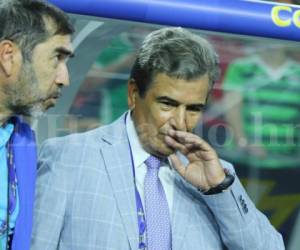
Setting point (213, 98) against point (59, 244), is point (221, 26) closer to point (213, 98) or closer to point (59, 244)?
point (213, 98)

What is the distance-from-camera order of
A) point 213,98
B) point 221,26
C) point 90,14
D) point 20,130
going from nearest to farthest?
point 20,130 → point 90,14 → point 221,26 → point 213,98

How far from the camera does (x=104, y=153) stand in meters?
1.83

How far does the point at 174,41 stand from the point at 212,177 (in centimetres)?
32

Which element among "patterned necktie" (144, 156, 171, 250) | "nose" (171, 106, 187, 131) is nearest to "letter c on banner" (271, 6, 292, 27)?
"nose" (171, 106, 187, 131)

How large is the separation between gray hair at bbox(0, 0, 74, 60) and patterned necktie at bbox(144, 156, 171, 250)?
0.41m

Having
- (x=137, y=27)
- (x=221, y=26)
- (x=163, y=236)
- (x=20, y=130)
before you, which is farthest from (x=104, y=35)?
(x=163, y=236)

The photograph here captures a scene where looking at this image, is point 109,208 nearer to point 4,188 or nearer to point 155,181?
point 155,181

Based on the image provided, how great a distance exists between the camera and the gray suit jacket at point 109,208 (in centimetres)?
175

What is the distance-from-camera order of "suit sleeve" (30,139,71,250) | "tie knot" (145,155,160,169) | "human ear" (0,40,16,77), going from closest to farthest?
"human ear" (0,40,16,77), "suit sleeve" (30,139,71,250), "tie knot" (145,155,160,169)

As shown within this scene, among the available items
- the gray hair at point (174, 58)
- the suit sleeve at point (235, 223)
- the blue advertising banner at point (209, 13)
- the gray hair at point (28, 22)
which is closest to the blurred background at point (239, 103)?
the blue advertising banner at point (209, 13)

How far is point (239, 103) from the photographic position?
241 centimetres

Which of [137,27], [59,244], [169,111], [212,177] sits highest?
[137,27]

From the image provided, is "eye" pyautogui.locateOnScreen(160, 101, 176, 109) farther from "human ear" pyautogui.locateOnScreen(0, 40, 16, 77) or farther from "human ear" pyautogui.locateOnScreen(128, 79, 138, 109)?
"human ear" pyautogui.locateOnScreen(0, 40, 16, 77)

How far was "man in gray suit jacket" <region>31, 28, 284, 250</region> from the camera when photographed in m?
1.76
